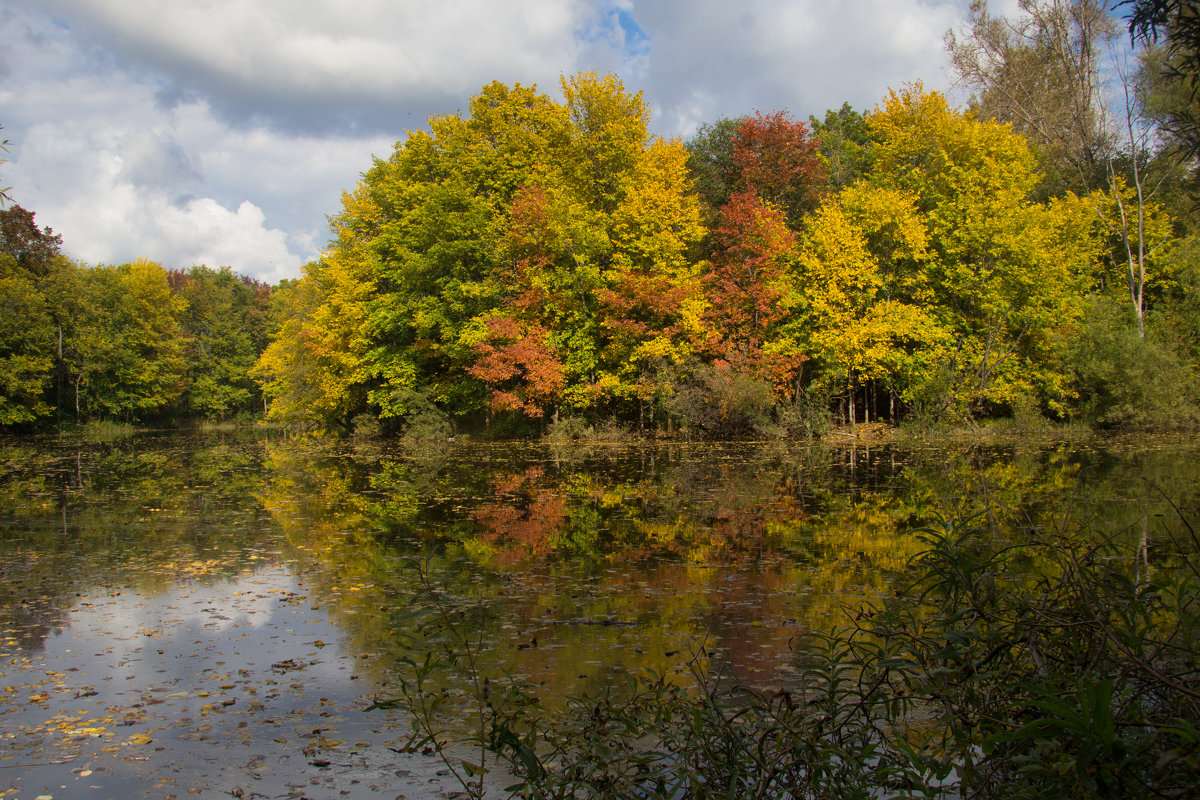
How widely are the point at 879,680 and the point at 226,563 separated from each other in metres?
9.19

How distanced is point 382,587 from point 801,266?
79.9ft

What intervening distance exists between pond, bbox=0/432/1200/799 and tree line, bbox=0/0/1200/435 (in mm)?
9215

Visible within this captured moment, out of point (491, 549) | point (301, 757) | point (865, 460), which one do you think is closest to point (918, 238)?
point (865, 460)

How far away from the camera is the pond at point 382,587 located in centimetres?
462

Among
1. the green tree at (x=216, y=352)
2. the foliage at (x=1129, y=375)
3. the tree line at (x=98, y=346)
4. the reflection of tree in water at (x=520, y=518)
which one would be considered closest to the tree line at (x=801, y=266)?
the foliage at (x=1129, y=375)

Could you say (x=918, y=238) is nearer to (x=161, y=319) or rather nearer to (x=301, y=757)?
(x=301, y=757)

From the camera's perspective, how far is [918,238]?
2759 centimetres

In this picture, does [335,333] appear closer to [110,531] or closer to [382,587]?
[110,531]

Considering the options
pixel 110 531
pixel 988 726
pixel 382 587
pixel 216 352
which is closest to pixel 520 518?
pixel 382 587

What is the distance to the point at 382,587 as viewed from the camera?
8.37 metres

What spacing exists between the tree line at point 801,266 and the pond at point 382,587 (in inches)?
363

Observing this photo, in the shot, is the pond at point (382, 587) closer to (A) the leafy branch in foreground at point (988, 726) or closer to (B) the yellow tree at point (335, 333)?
(A) the leafy branch in foreground at point (988, 726)

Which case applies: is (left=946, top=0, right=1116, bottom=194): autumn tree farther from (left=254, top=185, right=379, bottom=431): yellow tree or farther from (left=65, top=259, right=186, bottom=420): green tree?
(left=65, top=259, right=186, bottom=420): green tree

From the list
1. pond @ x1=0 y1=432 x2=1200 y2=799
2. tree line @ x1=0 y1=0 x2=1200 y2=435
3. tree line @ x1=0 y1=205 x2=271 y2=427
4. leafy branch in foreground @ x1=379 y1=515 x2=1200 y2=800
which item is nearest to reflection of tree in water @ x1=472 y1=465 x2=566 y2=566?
pond @ x1=0 y1=432 x2=1200 y2=799
